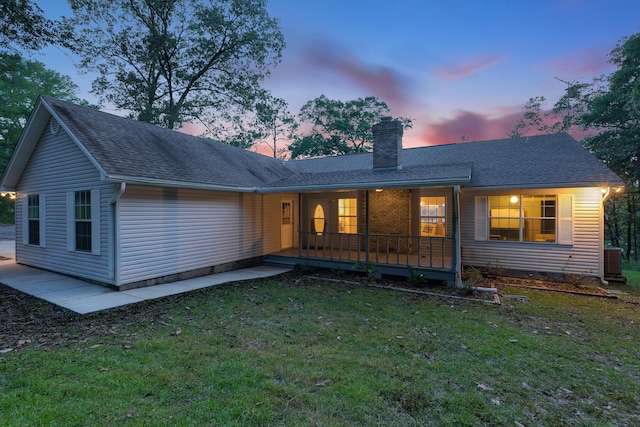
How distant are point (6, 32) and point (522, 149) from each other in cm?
1607

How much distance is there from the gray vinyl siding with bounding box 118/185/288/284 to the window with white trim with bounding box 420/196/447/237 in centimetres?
571

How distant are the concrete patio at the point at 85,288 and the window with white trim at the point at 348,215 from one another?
3200 millimetres

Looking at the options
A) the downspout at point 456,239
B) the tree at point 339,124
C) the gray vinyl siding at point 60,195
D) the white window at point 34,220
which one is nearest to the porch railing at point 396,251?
the downspout at point 456,239

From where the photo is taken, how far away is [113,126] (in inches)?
352

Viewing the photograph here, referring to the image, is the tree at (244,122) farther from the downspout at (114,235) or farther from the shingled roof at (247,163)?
the downspout at (114,235)

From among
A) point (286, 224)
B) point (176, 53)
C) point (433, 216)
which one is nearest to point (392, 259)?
point (433, 216)

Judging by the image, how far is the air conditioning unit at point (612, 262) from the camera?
358 inches

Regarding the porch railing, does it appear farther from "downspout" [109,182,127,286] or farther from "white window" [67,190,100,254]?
"white window" [67,190,100,254]

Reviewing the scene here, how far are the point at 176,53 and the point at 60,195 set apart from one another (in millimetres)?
14998

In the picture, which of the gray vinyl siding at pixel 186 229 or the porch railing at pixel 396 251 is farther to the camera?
the porch railing at pixel 396 251

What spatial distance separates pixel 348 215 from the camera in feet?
38.6

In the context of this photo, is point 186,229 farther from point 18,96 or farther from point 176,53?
point 18,96

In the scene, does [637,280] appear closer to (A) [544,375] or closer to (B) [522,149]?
(B) [522,149]

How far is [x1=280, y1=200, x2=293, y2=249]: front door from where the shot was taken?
12.5 metres
